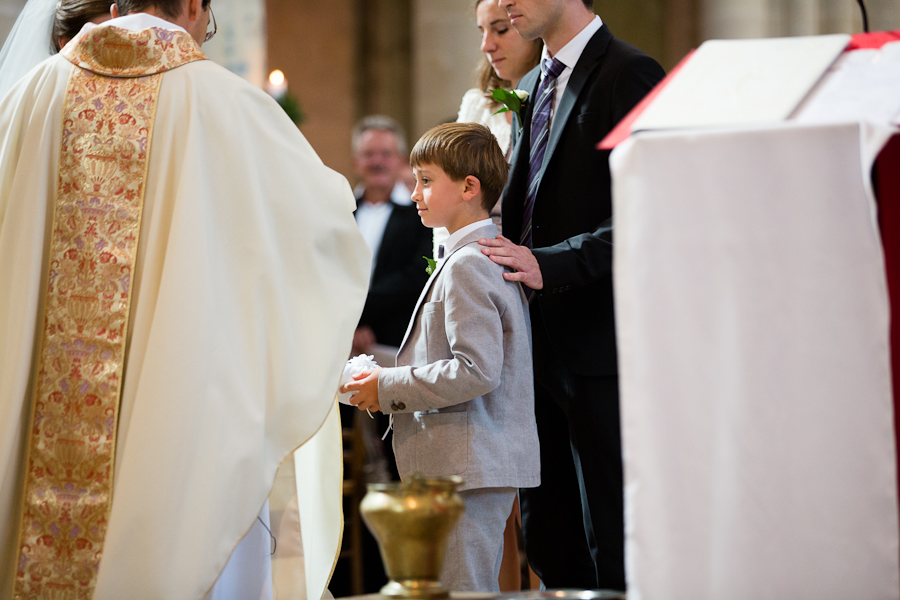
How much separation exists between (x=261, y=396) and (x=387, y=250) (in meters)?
3.63

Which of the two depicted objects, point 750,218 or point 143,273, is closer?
point 750,218

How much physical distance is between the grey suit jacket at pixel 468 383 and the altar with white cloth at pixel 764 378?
3.10ft

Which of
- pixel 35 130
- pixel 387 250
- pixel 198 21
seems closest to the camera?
pixel 35 130

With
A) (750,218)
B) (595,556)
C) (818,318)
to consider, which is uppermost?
(750,218)

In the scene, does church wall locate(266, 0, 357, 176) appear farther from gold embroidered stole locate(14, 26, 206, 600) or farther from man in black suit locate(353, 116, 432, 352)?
gold embroidered stole locate(14, 26, 206, 600)

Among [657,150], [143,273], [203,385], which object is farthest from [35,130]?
[657,150]

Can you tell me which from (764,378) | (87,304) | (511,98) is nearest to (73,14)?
(87,304)

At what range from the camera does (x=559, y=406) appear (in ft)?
9.57

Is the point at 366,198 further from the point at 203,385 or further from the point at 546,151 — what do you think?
the point at 203,385

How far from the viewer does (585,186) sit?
9.02 feet

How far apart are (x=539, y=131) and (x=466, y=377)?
96 cm

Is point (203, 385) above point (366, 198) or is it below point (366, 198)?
below

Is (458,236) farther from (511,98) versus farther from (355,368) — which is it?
(511,98)

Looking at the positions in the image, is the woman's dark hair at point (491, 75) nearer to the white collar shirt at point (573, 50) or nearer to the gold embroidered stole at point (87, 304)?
the white collar shirt at point (573, 50)
